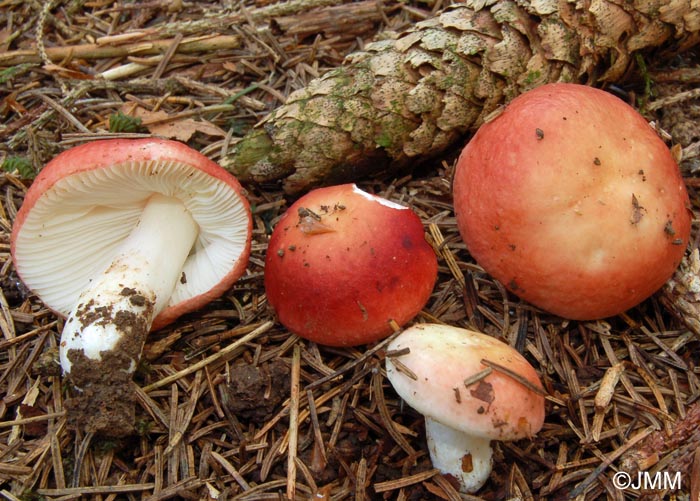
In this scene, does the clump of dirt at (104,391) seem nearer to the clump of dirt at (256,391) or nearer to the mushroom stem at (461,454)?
the clump of dirt at (256,391)

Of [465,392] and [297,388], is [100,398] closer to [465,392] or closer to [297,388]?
[297,388]

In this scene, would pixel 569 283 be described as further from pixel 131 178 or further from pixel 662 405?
pixel 131 178

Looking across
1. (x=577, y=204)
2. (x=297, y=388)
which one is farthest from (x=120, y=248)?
(x=577, y=204)

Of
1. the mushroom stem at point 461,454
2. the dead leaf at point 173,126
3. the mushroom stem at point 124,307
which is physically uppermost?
the dead leaf at point 173,126

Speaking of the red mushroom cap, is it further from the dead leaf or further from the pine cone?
the dead leaf

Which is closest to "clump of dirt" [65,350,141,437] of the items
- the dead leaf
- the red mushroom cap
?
the red mushroom cap

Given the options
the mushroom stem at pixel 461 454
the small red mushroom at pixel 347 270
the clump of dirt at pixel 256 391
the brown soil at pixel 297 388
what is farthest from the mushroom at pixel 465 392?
the clump of dirt at pixel 256 391

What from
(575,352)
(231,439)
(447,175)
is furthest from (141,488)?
(447,175)
